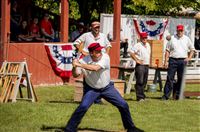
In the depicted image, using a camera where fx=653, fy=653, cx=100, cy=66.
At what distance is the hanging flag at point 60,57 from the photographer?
69.2ft

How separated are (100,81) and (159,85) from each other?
931cm

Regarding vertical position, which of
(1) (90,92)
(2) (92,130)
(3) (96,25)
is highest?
(3) (96,25)

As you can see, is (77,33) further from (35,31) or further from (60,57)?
(60,57)

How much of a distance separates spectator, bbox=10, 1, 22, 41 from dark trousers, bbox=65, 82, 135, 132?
11.6 meters

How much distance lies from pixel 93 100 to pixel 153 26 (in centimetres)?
1624

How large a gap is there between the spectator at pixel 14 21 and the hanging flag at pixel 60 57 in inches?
78.8

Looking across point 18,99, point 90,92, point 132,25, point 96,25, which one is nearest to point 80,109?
point 90,92

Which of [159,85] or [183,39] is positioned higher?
[183,39]

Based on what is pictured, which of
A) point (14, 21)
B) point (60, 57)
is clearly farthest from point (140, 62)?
point (14, 21)

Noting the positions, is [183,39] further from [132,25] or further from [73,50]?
[132,25]

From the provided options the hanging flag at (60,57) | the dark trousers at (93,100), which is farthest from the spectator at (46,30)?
the dark trousers at (93,100)

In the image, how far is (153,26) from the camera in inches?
1064

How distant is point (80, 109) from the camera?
1091 cm

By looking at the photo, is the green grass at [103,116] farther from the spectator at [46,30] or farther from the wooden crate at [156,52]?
the spectator at [46,30]
